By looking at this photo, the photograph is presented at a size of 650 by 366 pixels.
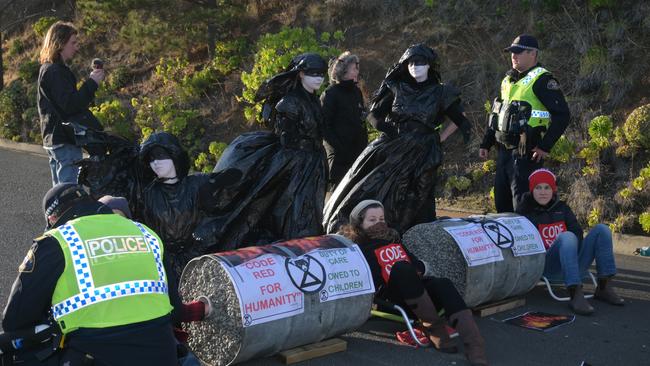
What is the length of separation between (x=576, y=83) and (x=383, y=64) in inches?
122

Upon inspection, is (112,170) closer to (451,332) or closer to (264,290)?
(264,290)

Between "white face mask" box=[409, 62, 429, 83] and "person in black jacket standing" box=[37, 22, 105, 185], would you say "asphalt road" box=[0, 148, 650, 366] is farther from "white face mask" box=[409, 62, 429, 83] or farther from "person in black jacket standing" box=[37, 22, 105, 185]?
"white face mask" box=[409, 62, 429, 83]

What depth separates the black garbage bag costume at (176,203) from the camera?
591 centimetres

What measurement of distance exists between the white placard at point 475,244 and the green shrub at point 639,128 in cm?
407

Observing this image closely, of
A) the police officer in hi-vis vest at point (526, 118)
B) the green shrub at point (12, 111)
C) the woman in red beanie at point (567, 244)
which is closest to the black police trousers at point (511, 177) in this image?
the police officer in hi-vis vest at point (526, 118)

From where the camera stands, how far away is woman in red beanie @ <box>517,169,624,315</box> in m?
6.63

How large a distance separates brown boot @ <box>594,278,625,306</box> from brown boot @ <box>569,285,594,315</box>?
267mm

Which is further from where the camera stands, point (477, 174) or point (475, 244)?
point (477, 174)

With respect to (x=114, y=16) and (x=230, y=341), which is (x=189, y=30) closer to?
(x=114, y=16)

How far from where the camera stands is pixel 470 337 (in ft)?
18.2

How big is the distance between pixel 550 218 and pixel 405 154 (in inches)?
49.1

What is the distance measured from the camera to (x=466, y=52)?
41.0ft

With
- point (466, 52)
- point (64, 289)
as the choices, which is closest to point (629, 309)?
point (64, 289)

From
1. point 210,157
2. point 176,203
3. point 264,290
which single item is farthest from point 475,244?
point 210,157
